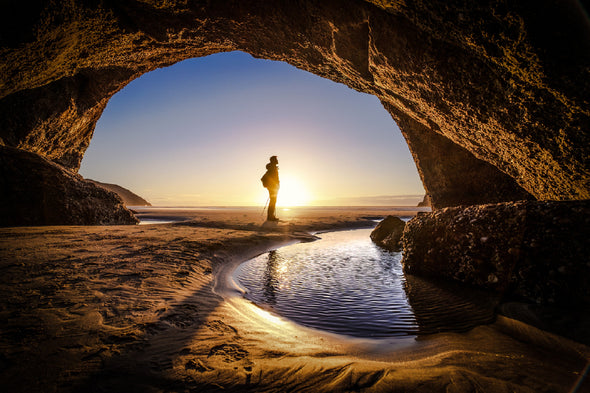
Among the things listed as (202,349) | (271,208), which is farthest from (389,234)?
(271,208)

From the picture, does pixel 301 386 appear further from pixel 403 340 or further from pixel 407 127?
pixel 407 127

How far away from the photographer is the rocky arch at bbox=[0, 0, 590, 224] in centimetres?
265

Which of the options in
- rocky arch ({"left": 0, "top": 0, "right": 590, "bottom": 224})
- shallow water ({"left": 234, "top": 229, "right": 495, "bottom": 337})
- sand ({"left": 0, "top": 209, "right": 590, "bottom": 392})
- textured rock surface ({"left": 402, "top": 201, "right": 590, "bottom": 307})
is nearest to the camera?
sand ({"left": 0, "top": 209, "right": 590, "bottom": 392})

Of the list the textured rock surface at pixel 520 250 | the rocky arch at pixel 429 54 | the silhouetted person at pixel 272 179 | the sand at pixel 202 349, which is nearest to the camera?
the sand at pixel 202 349

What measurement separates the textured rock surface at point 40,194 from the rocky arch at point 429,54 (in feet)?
1.46

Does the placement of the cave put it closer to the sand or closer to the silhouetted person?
the sand

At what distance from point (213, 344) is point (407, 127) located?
8.14m

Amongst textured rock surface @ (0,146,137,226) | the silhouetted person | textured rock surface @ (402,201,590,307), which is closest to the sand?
textured rock surface @ (402,201,590,307)

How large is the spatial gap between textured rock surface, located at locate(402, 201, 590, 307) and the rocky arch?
4.09 feet

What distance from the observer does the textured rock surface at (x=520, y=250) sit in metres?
2.53

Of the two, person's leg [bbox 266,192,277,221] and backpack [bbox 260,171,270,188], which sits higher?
backpack [bbox 260,171,270,188]

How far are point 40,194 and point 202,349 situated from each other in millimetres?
9752

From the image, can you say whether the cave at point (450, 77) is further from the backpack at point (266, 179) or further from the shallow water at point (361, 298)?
the backpack at point (266, 179)

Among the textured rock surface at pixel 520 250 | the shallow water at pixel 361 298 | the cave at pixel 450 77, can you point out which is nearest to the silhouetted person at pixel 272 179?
the cave at pixel 450 77
